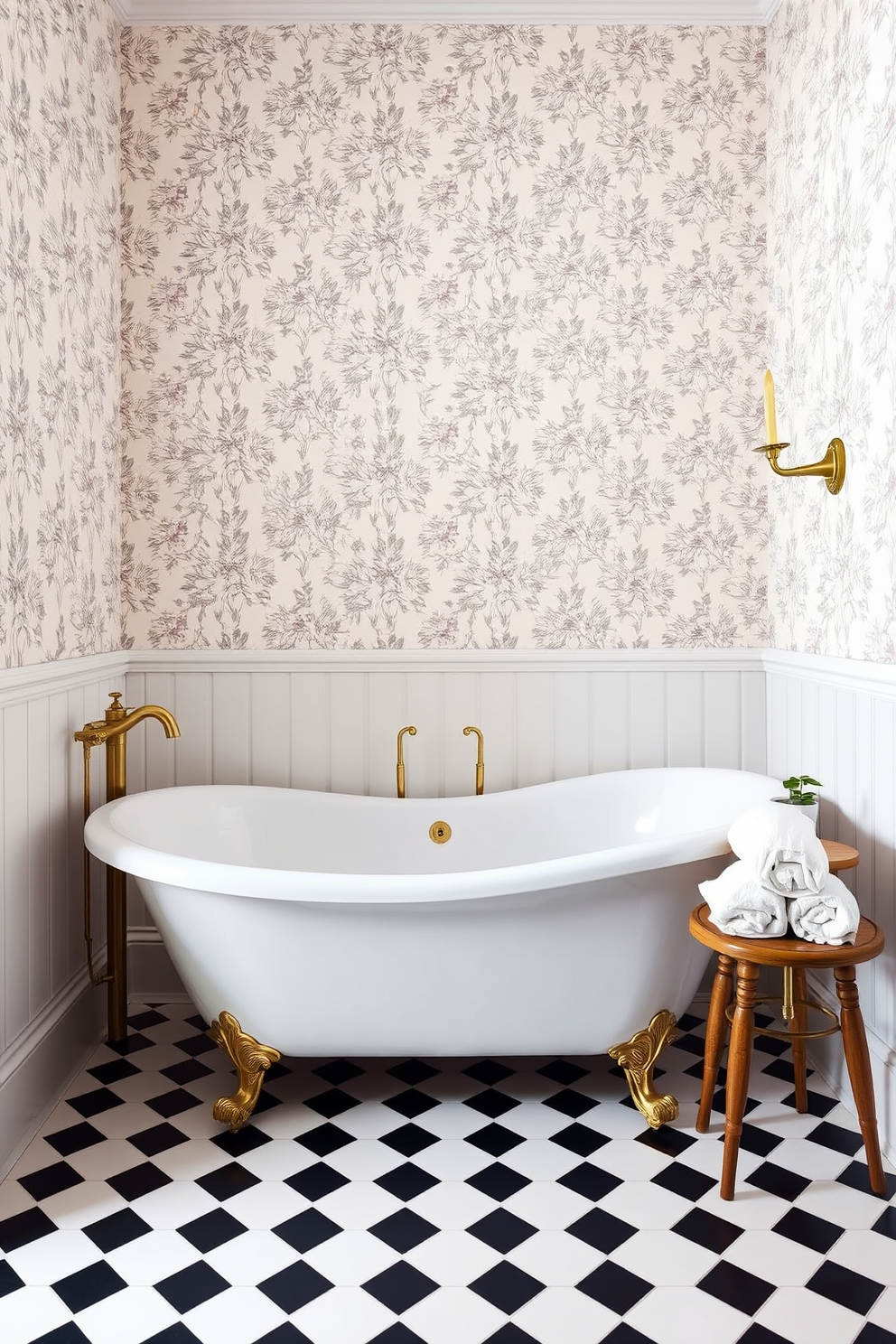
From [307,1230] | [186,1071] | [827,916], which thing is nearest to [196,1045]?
[186,1071]

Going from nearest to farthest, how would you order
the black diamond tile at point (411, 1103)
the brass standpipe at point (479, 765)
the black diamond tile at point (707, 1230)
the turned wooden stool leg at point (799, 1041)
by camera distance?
the black diamond tile at point (707, 1230) < the turned wooden stool leg at point (799, 1041) < the black diamond tile at point (411, 1103) < the brass standpipe at point (479, 765)

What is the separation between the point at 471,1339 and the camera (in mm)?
1387

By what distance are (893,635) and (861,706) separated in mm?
207

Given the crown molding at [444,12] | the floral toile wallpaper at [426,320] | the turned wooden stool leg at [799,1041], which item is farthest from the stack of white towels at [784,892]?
the crown molding at [444,12]

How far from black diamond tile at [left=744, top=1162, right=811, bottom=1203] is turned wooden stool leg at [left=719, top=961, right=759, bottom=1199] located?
3.1 inches

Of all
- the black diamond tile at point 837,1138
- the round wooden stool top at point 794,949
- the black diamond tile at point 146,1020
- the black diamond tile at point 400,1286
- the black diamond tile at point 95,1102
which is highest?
the round wooden stool top at point 794,949

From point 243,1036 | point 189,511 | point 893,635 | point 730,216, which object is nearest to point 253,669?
point 189,511

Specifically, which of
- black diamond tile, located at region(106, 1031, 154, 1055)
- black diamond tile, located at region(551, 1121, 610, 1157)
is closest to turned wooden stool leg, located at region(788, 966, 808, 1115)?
black diamond tile, located at region(551, 1121, 610, 1157)

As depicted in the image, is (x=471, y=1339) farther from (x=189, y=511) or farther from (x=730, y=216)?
(x=730, y=216)

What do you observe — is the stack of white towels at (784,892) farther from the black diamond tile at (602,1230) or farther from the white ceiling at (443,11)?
the white ceiling at (443,11)

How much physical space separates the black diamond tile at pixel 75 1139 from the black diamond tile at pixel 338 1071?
50 centimetres

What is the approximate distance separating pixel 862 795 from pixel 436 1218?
4.17 feet

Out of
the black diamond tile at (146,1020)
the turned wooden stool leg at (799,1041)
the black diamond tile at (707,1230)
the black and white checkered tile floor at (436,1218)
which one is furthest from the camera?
the black diamond tile at (146,1020)

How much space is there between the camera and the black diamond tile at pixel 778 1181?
174 cm
